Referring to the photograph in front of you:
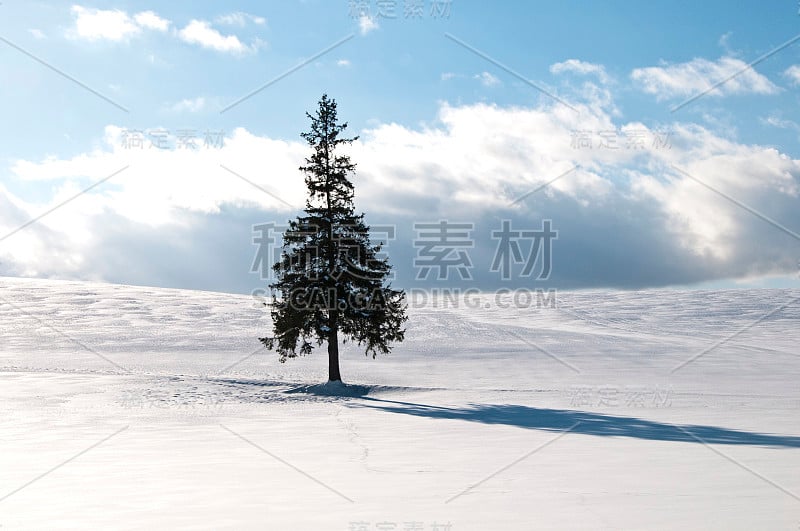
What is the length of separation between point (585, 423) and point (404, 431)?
200 inches

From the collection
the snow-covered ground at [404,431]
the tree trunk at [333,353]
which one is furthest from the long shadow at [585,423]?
the tree trunk at [333,353]

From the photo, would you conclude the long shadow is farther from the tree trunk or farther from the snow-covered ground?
the tree trunk

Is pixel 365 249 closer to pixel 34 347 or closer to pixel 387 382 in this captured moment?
pixel 387 382

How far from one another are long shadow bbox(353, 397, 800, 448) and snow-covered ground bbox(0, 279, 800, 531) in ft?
0.36

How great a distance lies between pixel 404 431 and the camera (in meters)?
16.5

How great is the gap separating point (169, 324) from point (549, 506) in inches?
1753

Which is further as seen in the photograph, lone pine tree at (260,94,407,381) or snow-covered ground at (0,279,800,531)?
lone pine tree at (260,94,407,381)

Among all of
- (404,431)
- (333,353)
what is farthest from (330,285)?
(404,431)

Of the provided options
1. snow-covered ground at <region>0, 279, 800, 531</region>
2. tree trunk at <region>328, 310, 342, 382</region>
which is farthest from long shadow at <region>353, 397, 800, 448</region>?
tree trunk at <region>328, 310, 342, 382</region>

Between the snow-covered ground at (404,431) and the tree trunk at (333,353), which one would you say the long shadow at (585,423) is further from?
the tree trunk at (333,353)

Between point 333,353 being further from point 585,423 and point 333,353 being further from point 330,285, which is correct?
point 585,423

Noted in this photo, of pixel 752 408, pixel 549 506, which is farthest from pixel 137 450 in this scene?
pixel 752 408

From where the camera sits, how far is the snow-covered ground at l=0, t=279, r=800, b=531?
852 centimetres

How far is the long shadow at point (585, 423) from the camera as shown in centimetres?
1446
